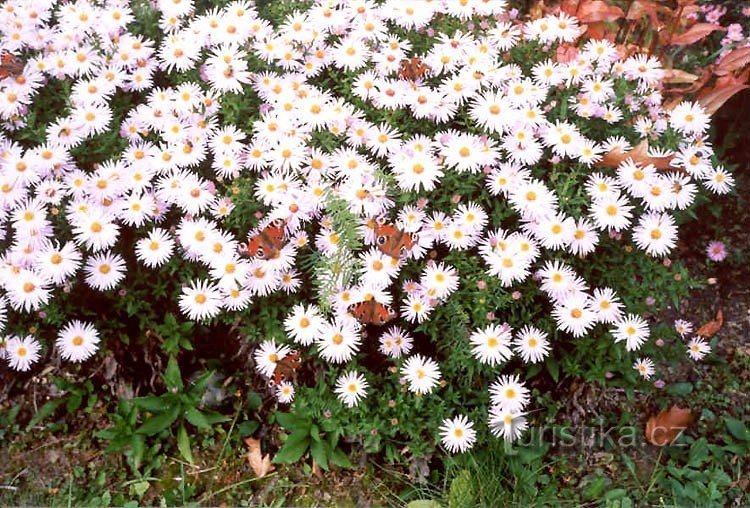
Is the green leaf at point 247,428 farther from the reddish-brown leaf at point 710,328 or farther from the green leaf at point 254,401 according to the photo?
the reddish-brown leaf at point 710,328

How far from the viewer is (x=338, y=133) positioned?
8.68 ft

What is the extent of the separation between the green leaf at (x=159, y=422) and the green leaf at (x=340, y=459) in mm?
594

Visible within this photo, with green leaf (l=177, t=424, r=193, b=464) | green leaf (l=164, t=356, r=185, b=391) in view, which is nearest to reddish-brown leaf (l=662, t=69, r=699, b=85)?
green leaf (l=164, t=356, r=185, b=391)

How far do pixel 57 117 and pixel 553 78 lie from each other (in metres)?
1.88

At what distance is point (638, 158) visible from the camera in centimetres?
257

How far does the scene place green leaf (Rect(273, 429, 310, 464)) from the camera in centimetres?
259

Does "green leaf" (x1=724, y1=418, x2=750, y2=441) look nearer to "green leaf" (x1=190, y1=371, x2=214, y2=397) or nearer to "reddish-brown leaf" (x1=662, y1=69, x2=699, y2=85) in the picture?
"reddish-brown leaf" (x1=662, y1=69, x2=699, y2=85)

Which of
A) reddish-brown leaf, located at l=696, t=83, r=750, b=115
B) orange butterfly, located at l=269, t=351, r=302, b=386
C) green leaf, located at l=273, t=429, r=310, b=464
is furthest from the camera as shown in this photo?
reddish-brown leaf, located at l=696, t=83, r=750, b=115

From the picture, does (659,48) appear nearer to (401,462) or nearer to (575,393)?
(575,393)

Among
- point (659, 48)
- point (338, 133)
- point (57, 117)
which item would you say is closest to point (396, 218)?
point (338, 133)

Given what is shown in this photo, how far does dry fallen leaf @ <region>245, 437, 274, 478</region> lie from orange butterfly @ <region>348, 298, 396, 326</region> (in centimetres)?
70

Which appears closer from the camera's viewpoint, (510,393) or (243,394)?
(510,393)

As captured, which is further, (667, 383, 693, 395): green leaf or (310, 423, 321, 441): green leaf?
(667, 383, 693, 395): green leaf

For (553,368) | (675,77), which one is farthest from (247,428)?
(675,77)
